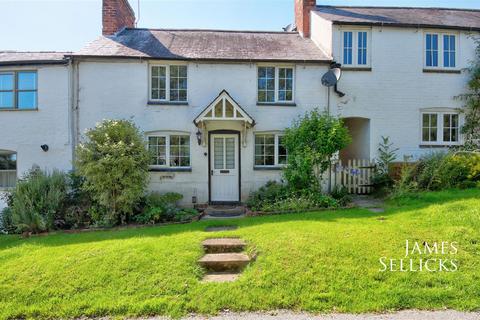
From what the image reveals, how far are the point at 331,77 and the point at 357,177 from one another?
4.22 m

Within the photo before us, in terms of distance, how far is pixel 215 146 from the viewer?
37.7 feet

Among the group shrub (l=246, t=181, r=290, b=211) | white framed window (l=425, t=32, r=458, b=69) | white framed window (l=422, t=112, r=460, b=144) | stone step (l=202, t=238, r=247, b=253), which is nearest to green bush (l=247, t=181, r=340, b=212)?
shrub (l=246, t=181, r=290, b=211)

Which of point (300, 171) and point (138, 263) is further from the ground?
point (300, 171)

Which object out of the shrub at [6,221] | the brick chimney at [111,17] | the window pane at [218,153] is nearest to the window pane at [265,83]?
the window pane at [218,153]

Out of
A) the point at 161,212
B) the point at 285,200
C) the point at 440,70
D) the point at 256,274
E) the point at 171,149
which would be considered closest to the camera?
the point at 256,274

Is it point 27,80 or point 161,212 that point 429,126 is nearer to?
point 161,212

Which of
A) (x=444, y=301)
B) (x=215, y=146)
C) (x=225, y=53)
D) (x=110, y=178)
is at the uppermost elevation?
(x=225, y=53)

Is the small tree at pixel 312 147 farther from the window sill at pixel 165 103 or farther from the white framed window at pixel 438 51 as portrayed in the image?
the white framed window at pixel 438 51

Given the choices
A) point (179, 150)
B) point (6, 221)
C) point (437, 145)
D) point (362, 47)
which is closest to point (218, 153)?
point (179, 150)

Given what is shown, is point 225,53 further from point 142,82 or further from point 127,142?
point 127,142

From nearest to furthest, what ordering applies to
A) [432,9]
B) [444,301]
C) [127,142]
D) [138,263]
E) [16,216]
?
[444,301] → [138,263] → [16,216] → [127,142] → [432,9]

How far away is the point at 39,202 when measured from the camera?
8.80 meters

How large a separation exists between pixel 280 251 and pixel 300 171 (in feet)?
15.2

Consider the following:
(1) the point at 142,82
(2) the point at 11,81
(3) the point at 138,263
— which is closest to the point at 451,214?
(3) the point at 138,263
